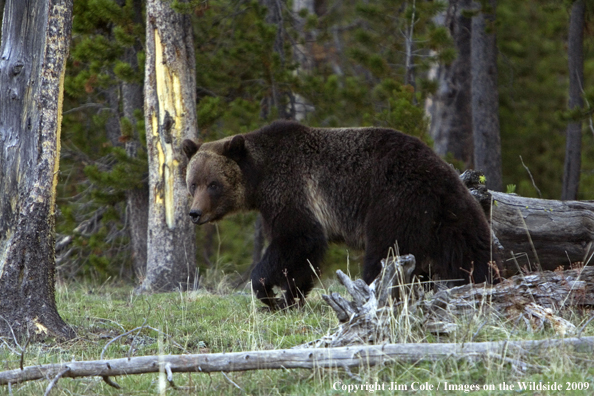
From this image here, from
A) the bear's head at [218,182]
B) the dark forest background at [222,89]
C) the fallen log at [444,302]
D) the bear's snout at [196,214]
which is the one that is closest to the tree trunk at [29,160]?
the bear's snout at [196,214]

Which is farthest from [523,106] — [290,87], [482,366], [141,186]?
[482,366]

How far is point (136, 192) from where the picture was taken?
1147 centimetres

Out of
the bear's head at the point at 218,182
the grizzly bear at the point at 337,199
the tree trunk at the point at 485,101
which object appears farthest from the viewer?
the tree trunk at the point at 485,101

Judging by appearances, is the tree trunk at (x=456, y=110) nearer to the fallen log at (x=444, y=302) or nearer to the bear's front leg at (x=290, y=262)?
the bear's front leg at (x=290, y=262)

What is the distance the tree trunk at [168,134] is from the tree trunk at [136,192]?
1788 mm

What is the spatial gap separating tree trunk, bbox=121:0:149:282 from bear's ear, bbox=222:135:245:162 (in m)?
4.09

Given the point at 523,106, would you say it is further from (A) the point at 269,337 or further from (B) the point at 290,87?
(A) the point at 269,337

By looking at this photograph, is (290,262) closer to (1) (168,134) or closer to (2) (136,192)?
(1) (168,134)

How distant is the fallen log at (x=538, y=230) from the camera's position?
7.34 m

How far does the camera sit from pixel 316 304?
24.0 feet

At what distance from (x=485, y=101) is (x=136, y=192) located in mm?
6523

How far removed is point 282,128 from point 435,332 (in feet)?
11.7

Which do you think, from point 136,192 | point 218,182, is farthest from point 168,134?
point 136,192

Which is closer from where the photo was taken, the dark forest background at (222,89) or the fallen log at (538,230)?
the fallen log at (538,230)
